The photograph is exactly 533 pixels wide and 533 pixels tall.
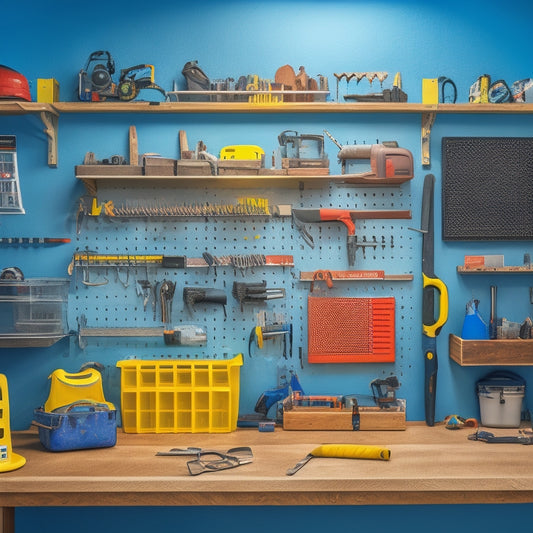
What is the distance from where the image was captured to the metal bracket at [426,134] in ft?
9.14

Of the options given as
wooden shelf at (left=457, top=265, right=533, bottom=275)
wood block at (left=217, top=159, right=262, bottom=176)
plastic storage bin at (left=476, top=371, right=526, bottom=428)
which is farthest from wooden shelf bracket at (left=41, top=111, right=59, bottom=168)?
plastic storage bin at (left=476, top=371, right=526, bottom=428)

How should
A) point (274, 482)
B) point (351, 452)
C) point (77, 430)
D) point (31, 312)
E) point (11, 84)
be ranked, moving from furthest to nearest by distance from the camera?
point (31, 312) < point (11, 84) < point (77, 430) < point (351, 452) < point (274, 482)

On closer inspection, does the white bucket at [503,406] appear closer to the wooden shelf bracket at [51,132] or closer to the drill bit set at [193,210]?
the drill bit set at [193,210]

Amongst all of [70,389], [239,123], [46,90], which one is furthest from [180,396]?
[46,90]

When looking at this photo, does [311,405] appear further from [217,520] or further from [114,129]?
[114,129]

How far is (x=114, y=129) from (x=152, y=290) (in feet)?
2.59

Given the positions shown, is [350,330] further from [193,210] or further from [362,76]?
[362,76]

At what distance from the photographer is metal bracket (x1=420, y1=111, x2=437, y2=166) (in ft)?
9.14

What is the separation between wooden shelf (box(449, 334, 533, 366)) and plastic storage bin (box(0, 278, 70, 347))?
1849 millimetres

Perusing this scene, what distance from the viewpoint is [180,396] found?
8.91 feet

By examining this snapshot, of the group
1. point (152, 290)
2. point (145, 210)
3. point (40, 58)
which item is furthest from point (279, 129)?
point (40, 58)

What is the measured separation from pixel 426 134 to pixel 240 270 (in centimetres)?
109

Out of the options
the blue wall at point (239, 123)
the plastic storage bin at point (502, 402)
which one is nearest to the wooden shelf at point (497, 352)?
the plastic storage bin at point (502, 402)

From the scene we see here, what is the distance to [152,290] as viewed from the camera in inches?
112
